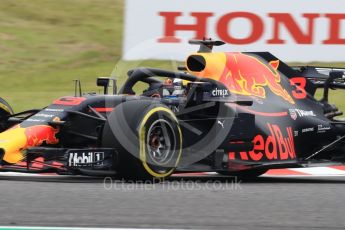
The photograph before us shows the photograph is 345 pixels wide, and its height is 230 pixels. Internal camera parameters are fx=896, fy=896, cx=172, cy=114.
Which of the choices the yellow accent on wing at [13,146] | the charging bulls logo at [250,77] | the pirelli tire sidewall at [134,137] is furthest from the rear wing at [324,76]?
the yellow accent on wing at [13,146]

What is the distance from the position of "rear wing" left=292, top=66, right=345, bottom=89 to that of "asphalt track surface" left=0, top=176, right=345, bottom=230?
1694 mm

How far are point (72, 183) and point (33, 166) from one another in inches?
14.1

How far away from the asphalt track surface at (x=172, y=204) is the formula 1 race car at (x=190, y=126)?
0.21 meters

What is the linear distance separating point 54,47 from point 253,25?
512 centimetres

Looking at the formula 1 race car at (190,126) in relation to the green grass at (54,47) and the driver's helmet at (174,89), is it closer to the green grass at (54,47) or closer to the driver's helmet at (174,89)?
the driver's helmet at (174,89)

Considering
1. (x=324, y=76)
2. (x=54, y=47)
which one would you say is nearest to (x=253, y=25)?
(x=54, y=47)

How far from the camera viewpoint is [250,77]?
8.66 m

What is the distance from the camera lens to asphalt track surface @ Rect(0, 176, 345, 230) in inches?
218

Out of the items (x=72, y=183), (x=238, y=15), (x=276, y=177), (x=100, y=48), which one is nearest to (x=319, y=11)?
(x=238, y=15)

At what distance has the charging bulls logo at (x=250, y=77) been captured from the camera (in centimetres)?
851

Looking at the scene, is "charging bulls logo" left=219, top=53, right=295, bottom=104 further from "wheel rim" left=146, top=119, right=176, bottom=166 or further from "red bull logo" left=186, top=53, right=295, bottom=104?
"wheel rim" left=146, top=119, right=176, bottom=166

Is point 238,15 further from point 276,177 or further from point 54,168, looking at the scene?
point 54,168

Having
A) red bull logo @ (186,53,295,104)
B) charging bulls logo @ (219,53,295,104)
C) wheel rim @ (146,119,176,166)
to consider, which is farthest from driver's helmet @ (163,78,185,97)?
wheel rim @ (146,119,176,166)

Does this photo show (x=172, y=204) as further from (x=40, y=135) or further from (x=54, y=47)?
(x=54, y=47)
